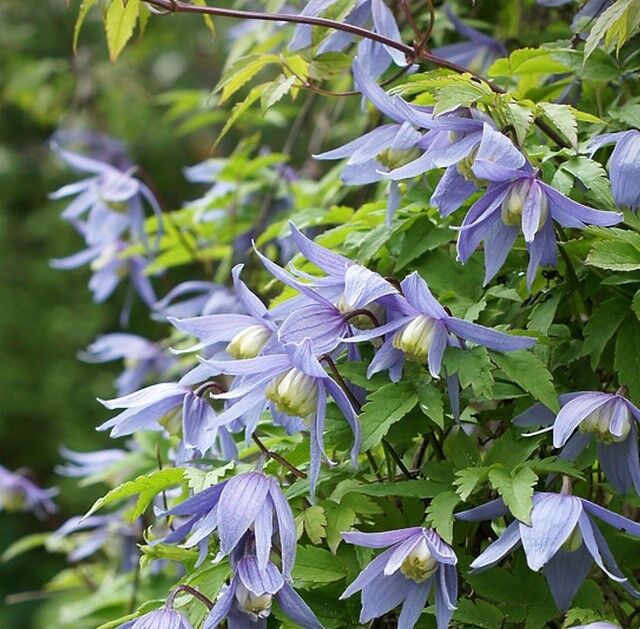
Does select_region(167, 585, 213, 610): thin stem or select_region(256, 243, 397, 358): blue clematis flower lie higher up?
select_region(256, 243, 397, 358): blue clematis flower

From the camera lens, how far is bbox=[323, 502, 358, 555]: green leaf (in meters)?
0.76

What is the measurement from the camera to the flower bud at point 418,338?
72 cm

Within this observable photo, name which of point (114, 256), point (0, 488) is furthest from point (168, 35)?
point (0, 488)

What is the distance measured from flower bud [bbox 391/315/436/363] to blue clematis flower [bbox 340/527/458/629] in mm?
124

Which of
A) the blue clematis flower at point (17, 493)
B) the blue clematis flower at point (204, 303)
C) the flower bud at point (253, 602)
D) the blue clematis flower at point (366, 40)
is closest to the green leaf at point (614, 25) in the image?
the blue clematis flower at point (366, 40)

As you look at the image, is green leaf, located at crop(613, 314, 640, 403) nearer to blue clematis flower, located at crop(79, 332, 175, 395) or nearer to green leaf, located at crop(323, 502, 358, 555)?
green leaf, located at crop(323, 502, 358, 555)

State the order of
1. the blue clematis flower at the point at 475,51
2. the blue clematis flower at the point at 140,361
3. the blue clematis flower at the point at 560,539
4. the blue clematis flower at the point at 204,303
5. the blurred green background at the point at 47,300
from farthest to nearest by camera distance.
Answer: the blurred green background at the point at 47,300, the blue clematis flower at the point at 140,361, the blue clematis flower at the point at 204,303, the blue clematis flower at the point at 475,51, the blue clematis flower at the point at 560,539

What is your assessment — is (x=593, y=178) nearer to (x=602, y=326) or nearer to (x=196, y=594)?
(x=602, y=326)

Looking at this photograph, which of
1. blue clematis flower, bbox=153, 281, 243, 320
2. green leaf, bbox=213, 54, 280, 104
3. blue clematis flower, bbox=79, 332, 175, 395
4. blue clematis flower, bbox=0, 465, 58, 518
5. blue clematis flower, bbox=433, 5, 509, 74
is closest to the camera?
green leaf, bbox=213, 54, 280, 104

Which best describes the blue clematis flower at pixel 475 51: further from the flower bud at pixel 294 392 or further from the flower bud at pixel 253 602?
the flower bud at pixel 253 602

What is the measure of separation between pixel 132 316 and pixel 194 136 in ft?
2.78

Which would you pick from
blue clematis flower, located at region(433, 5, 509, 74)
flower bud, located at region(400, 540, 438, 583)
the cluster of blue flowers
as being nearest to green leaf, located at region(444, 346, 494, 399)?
the cluster of blue flowers

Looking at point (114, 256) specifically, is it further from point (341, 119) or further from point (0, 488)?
point (341, 119)

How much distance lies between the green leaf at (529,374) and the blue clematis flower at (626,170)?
0.15m
